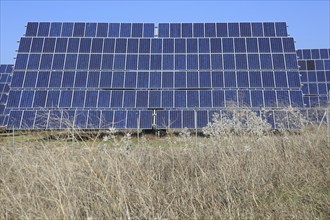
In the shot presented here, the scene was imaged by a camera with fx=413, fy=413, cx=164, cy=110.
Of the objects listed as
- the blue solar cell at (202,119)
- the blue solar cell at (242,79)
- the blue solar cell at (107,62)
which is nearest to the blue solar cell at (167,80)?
the blue solar cell at (202,119)

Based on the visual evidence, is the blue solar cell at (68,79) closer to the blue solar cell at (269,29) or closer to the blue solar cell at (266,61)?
the blue solar cell at (266,61)

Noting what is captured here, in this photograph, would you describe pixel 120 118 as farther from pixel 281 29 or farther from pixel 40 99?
pixel 281 29

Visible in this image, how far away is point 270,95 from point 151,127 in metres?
4.89

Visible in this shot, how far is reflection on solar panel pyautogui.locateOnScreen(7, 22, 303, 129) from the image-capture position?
15617mm

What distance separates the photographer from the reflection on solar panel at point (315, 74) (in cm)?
2281

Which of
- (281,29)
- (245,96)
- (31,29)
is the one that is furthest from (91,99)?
(281,29)

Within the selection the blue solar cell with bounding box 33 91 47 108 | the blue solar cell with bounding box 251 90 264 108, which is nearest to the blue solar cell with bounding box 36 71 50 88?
the blue solar cell with bounding box 33 91 47 108

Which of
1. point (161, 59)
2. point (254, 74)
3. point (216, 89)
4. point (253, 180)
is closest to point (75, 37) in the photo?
point (161, 59)

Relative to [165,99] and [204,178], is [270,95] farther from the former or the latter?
[204,178]

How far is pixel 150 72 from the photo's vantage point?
17.1 meters

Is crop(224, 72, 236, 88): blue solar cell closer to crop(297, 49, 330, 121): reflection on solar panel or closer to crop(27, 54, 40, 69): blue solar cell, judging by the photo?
crop(297, 49, 330, 121): reflection on solar panel

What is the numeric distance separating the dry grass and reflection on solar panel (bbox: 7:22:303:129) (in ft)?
28.9

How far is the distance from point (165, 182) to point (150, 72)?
12439 mm

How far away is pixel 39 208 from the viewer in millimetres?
3607
